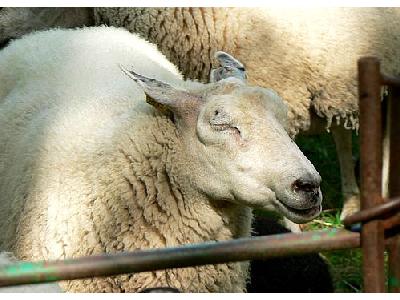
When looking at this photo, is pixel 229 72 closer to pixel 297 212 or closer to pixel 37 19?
pixel 297 212

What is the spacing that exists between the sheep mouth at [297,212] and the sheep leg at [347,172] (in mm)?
2718

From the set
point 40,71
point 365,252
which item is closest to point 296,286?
point 40,71

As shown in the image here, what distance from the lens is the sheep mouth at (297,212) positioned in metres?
3.41

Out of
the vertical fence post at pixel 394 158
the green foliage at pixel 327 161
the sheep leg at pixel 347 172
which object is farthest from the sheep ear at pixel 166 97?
the green foliage at pixel 327 161

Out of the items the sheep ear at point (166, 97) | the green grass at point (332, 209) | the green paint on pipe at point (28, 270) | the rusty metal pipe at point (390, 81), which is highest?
the rusty metal pipe at point (390, 81)

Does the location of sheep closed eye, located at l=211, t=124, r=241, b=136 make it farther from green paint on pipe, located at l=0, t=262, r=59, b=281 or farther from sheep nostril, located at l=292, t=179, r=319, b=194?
green paint on pipe, located at l=0, t=262, r=59, b=281

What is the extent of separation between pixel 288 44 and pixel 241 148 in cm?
206

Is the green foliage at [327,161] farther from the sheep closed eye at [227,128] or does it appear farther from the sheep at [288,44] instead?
the sheep closed eye at [227,128]

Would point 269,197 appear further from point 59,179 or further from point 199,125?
point 59,179

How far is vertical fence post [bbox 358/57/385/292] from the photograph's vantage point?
1.91 meters

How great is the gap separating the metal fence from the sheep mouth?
144 cm

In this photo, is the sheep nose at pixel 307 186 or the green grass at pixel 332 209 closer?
the sheep nose at pixel 307 186
